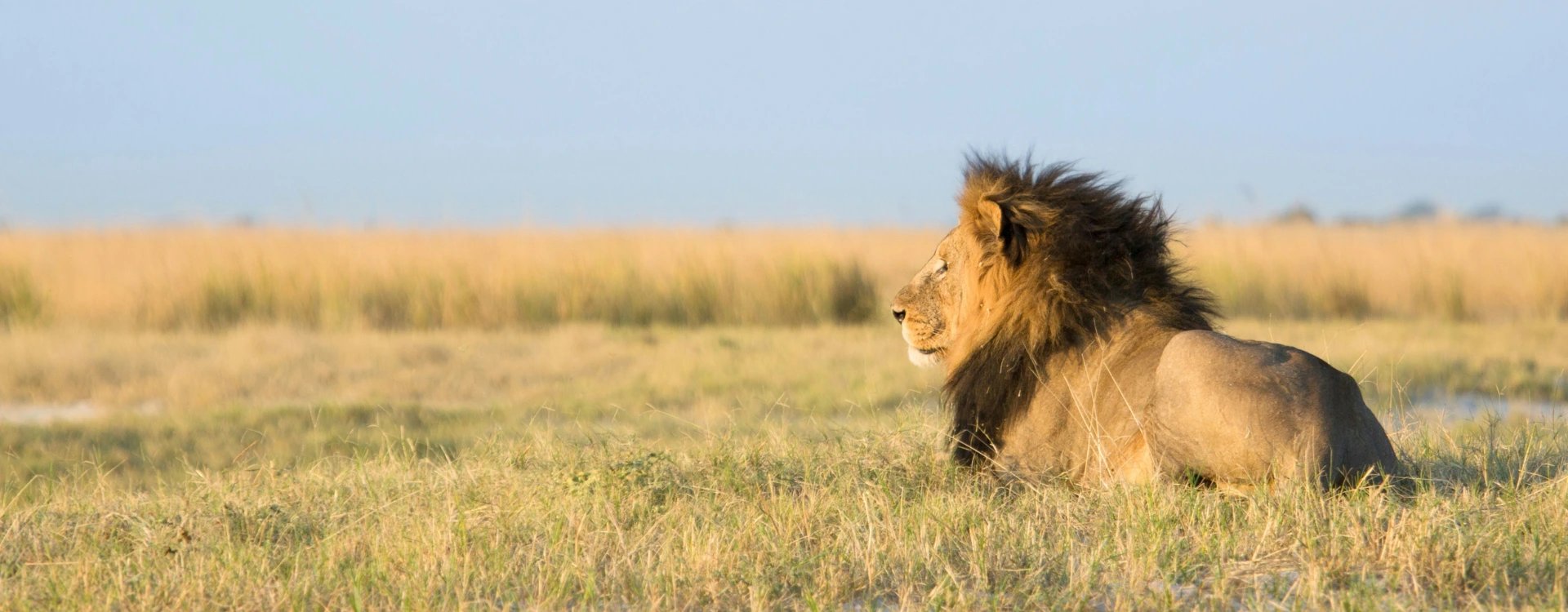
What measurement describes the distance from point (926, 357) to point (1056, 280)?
0.66 meters

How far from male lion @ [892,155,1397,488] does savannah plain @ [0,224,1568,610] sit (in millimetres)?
119

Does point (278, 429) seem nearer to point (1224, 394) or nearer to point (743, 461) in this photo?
point (743, 461)

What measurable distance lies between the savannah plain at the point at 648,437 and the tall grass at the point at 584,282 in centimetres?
4

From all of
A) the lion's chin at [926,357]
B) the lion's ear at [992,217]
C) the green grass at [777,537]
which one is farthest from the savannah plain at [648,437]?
the lion's ear at [992,217]

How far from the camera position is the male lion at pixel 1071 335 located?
354 cm

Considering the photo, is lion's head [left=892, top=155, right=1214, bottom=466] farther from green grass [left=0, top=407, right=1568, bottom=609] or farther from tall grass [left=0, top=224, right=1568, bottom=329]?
tall grass [left=0, top=224, right=1568, bottom=329]

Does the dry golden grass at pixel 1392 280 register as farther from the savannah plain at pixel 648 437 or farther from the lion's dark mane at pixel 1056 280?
the lion's dark mane at pixel 1056 280

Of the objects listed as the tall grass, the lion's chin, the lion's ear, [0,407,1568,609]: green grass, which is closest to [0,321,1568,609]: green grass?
[0,407,1568,609]: green grass

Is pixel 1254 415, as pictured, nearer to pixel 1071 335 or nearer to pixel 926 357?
pixel 1071 335

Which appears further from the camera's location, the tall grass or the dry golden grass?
the dry golden grass

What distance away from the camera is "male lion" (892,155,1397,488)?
354cm

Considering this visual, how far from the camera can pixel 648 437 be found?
21.6ft

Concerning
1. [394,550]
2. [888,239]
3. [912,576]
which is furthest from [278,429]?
[888,239]

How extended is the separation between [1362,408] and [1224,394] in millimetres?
417
